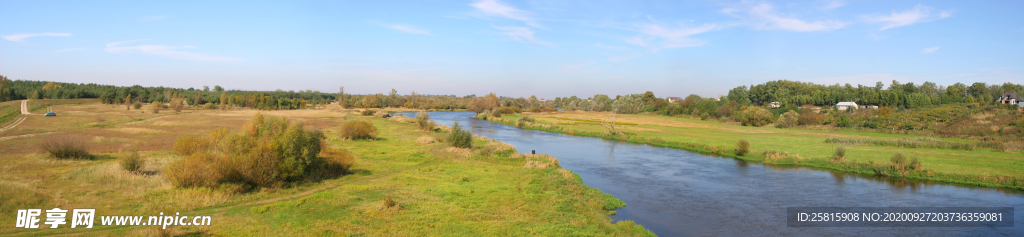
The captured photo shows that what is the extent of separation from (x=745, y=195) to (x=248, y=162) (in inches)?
821

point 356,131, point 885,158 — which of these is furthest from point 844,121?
point 356,131

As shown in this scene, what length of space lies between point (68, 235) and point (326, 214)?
5526 millimetres

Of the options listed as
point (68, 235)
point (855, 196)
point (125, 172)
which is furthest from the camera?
point (855, 196)

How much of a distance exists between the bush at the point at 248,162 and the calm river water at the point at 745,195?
12.7 meters

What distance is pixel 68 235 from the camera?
32.2 ft

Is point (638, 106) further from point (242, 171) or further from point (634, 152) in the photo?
point (242, 171)

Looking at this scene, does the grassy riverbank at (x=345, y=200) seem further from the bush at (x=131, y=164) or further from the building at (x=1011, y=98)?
the building at (x=1011, y=98)

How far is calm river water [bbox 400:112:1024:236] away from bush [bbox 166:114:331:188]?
12.7 m

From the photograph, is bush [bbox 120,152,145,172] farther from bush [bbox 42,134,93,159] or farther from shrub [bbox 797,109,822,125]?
shrub [bbox 797,109,822,125]

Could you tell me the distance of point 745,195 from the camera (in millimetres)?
19828

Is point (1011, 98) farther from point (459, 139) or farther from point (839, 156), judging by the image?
point (459, 139)

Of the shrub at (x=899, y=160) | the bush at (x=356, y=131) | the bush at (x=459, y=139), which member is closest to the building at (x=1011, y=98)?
the shrub at (x=899, y=160)

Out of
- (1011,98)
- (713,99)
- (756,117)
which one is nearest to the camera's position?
(756,117)

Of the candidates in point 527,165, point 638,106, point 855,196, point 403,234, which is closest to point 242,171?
point 403,234
